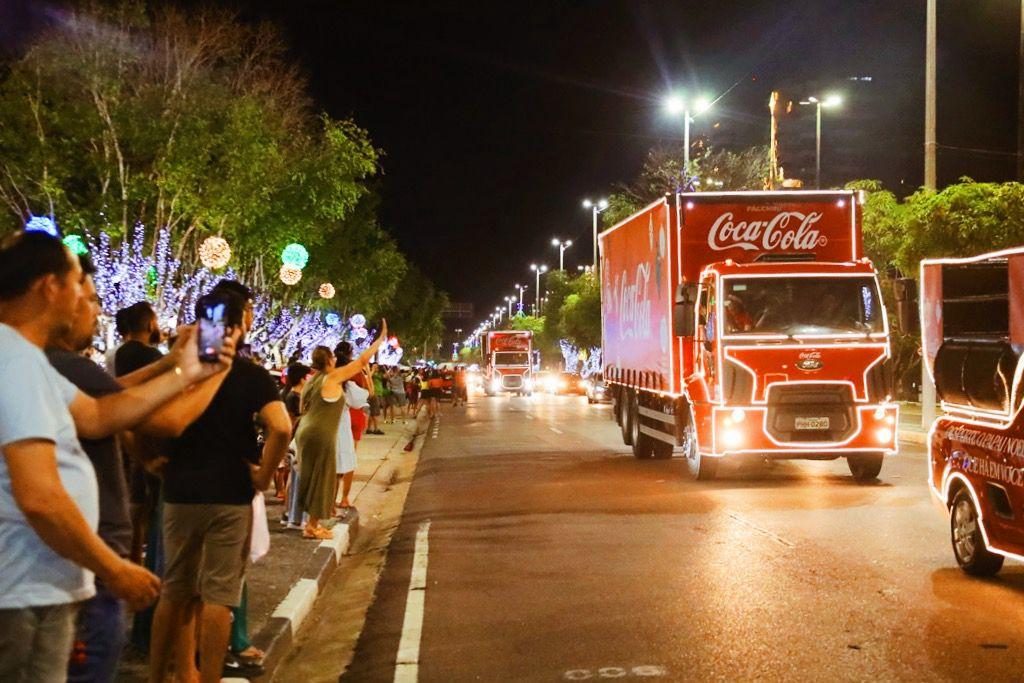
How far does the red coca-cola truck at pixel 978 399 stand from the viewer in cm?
885

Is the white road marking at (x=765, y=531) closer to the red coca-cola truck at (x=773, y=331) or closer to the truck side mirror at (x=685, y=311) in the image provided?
the red coca-cola truck at (x=773, y=331)

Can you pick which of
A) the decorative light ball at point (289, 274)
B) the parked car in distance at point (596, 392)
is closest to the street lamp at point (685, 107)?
the parked car in distance at point (596, 392)

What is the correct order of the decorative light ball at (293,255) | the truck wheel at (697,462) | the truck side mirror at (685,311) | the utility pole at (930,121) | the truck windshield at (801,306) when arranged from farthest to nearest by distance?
the utility pole at (930,121), the decorative light ball at (293,255), the truck wheel at (697,462), the truck side mirror at (685,311), the truck windshield at (801,306)

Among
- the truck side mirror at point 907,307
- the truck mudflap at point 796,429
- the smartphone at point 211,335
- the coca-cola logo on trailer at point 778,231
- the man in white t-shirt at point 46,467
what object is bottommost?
the truck mudflap at point 796,429

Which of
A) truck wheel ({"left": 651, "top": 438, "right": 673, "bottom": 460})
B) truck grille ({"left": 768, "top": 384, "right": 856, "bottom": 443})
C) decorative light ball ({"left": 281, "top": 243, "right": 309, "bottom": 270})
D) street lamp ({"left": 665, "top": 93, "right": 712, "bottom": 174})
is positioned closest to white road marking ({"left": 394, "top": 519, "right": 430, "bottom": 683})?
truck grille ({"left": 768, "top": 384, "right": 856, "bottom": 443})

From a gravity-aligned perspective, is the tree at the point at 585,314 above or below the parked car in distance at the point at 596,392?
above

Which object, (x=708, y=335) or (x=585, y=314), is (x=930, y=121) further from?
(x=585, y=314)

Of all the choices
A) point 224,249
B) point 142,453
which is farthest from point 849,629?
point 224,249

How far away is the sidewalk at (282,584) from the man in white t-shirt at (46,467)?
11.0 feet

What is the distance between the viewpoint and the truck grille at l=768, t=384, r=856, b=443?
16.2 m

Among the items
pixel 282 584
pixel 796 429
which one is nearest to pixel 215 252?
pixel 796 429

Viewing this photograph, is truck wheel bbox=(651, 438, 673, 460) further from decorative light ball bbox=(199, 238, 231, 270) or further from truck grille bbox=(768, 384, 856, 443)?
decorative light ball bbox=(199, 238, 231, 270)

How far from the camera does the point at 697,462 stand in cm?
1734

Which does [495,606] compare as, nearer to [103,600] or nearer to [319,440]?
[319,440]
